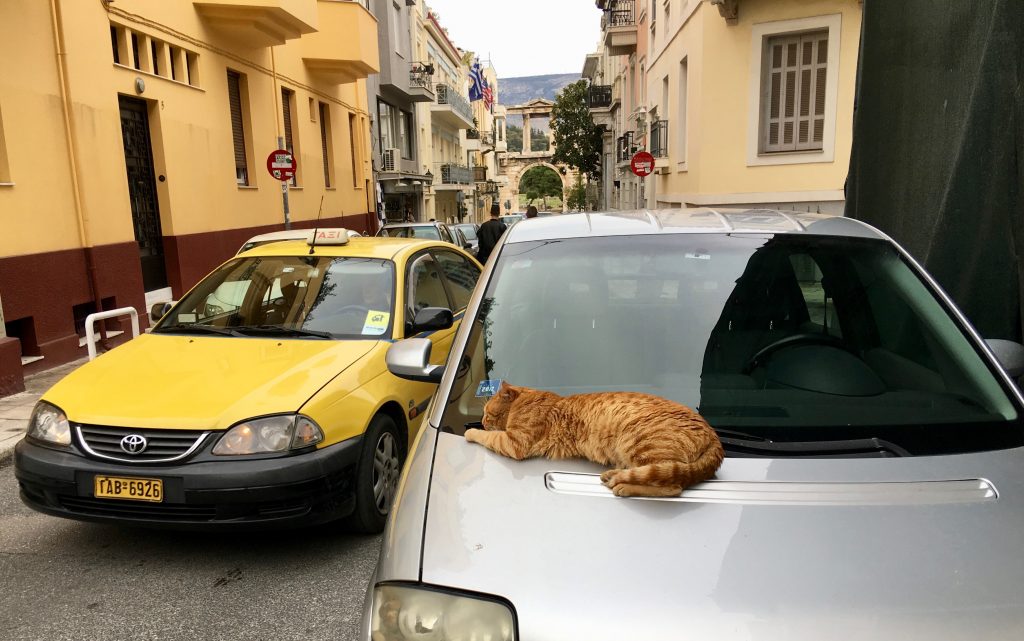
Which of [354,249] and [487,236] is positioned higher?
[354,249]

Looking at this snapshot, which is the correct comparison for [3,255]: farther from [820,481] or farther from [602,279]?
[820,481]

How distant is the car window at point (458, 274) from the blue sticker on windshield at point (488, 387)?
120 inches

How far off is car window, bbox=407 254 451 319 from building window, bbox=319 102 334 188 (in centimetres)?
1526

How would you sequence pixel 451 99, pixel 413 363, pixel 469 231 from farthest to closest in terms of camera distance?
1. pixel 451 99
2. pixel 469 231
3. pixel 413 363

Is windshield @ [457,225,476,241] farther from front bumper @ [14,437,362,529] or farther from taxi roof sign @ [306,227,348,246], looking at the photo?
front bumper @ [14,437,362,529]

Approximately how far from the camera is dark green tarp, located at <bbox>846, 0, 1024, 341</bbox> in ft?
14.1

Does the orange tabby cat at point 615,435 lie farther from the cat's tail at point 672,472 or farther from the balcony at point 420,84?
the balcony at point 420,84

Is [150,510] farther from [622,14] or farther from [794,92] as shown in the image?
[622,14]

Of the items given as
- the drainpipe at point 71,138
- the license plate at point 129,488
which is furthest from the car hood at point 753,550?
the drainpipe at point 71,138

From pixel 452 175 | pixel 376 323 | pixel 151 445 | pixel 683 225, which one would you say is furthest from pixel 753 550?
pixel 452 175

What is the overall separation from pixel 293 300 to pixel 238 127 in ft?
36.9

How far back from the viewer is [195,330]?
177 inches

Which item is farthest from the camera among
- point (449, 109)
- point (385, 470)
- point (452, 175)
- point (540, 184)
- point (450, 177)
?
point (540, 184)

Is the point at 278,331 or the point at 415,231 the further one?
the point at 415,231
